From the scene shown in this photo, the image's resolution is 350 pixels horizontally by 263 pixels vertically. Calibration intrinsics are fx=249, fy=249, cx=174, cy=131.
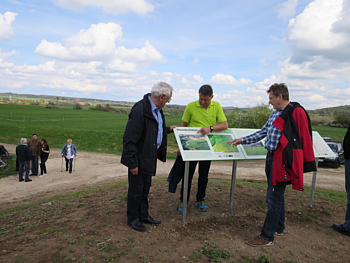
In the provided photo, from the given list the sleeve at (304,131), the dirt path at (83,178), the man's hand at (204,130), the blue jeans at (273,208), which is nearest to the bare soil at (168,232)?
the blue jeans at (273,208)

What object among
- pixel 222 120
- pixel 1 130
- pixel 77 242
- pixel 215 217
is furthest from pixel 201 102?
pixel 1 130

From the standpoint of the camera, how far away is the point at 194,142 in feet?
15.3

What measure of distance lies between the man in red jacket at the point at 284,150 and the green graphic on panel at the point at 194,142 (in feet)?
4.09

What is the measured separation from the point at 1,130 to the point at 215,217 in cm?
2708

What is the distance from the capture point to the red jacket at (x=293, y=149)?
3.57 m

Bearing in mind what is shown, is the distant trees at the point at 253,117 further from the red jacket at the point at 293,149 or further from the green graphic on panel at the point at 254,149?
the red jacket at the point at 293,149

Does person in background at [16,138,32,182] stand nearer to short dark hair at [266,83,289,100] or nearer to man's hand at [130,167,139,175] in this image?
man's hand at [130,167,139,175]

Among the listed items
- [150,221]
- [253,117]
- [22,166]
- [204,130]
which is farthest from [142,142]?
[253,117]

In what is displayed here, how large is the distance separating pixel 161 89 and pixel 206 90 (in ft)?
3.38

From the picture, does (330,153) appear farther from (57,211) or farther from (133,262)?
(57,211)

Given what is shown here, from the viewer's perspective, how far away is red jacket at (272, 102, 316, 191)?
3.57 m

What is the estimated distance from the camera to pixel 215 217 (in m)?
4.79

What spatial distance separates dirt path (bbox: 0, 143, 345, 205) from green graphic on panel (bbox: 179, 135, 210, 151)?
18.9ft

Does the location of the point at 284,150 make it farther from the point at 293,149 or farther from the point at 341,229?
the point at 341,229
